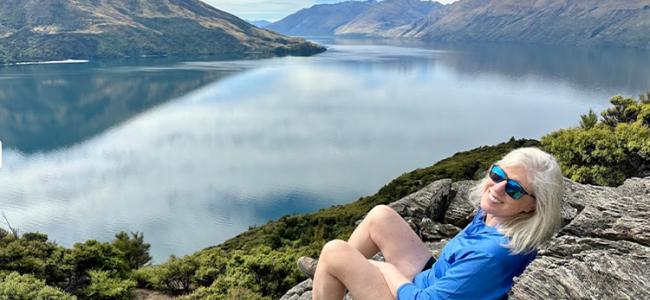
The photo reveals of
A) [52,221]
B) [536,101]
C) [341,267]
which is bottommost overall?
[52,221]

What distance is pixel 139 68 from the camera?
108 m

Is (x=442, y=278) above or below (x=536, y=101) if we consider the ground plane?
above

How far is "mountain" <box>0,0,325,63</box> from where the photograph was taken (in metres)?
132

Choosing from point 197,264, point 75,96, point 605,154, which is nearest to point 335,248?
point 197,264

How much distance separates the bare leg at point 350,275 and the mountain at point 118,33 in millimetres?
137188

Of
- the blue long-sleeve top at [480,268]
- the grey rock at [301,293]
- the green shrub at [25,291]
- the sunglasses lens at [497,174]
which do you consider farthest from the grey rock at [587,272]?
the green shrub at [25,291]

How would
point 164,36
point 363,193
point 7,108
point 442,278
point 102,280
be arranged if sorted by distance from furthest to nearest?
1. point 164,36
2. point 7,108
3. point 363,193
4. point 102,280
5. point 442,278

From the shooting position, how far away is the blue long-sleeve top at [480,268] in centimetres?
302

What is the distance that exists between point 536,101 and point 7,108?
71.0 meters

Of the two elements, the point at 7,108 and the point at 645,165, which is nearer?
the point at 645,165

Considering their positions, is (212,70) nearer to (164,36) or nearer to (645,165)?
(164,36)

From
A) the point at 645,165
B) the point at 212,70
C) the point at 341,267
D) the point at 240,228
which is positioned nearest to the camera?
the point at 341,267

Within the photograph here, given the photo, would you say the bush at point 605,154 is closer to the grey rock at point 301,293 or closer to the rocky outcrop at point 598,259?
the grey rock at point 301,293

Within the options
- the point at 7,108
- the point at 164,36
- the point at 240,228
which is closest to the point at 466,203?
the point at 240,228
